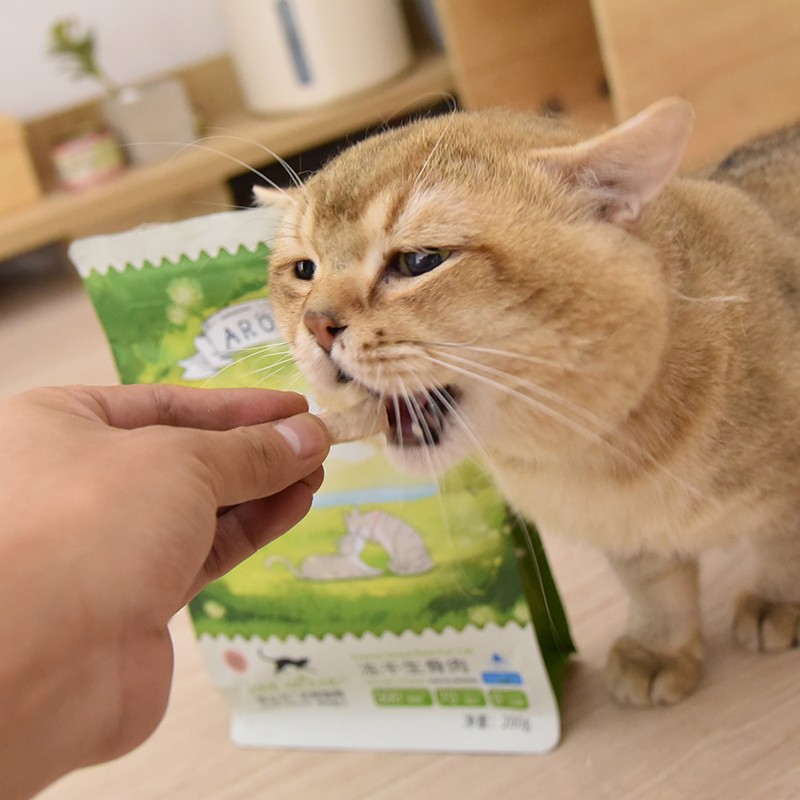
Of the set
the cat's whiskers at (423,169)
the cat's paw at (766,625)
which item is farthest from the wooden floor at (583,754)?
the cat's whiskers at (423,169)

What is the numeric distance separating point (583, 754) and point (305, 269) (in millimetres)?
490

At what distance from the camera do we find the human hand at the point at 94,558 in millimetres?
506

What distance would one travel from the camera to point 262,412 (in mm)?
734

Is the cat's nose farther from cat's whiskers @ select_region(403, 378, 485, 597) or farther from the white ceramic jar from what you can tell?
the white ceramic jar

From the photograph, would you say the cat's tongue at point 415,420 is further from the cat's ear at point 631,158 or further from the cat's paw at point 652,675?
the cat's paw at point 652,675

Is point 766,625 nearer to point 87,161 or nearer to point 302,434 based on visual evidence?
point 302,434

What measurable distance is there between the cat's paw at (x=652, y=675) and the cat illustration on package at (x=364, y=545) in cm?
20

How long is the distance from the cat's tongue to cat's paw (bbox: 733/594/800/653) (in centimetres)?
39

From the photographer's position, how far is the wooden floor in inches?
32.9

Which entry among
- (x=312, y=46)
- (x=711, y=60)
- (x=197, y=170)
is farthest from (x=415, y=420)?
(x=312, y=46)

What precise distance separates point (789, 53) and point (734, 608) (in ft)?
3.75

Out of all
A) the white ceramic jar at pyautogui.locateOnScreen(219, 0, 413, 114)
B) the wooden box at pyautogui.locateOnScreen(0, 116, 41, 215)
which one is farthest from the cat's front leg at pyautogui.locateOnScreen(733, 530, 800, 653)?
the wooden box at pyautogui.locateOnScreen(0, 116, 41, 215)

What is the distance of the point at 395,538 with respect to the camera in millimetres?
944

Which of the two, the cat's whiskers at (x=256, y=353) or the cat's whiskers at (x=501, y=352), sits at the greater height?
the cat's whiskers at (x=501, y=352)
